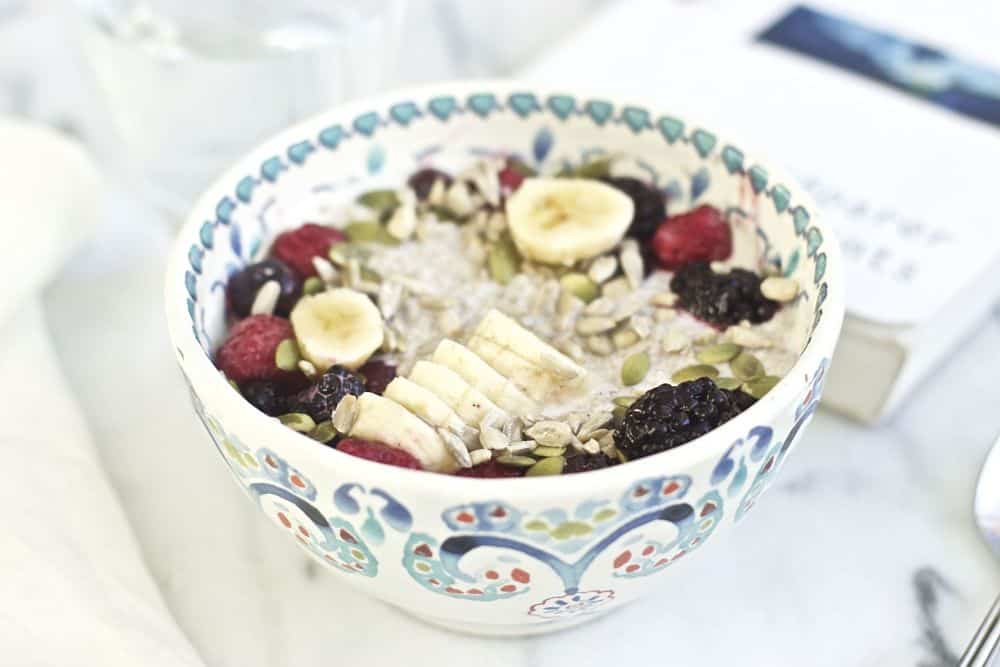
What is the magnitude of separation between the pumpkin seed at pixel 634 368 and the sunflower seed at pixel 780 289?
0.26 ft

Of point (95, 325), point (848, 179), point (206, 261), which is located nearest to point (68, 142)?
point (95, 325)

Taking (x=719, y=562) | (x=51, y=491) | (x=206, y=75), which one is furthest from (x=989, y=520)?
(x=206, y=75)

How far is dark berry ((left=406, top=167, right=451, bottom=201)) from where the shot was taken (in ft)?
2.46

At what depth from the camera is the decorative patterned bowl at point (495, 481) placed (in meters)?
0.48

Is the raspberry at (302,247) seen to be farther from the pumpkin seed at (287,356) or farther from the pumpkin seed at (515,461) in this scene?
the pumpkin seed at (515,461)

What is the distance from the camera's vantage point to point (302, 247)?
0.70 m

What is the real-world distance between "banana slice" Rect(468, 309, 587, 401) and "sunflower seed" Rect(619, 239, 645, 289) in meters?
0.09

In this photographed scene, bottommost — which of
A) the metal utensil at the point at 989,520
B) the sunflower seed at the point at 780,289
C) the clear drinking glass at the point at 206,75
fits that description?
the metal utensil at the point at 989,520

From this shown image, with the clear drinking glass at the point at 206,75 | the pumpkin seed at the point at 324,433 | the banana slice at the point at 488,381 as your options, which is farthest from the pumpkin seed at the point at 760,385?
the clear drinking glass at the point at 206,75

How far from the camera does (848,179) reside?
2.77ft

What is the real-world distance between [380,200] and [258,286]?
5.0 inches

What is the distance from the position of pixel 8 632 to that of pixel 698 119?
49cm

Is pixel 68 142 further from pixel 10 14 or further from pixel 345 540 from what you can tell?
pixel 345 540

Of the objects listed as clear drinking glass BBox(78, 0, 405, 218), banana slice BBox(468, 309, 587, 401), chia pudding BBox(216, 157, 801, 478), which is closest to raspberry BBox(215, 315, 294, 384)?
chia pudding BBox(216, 157, 801, 478)
